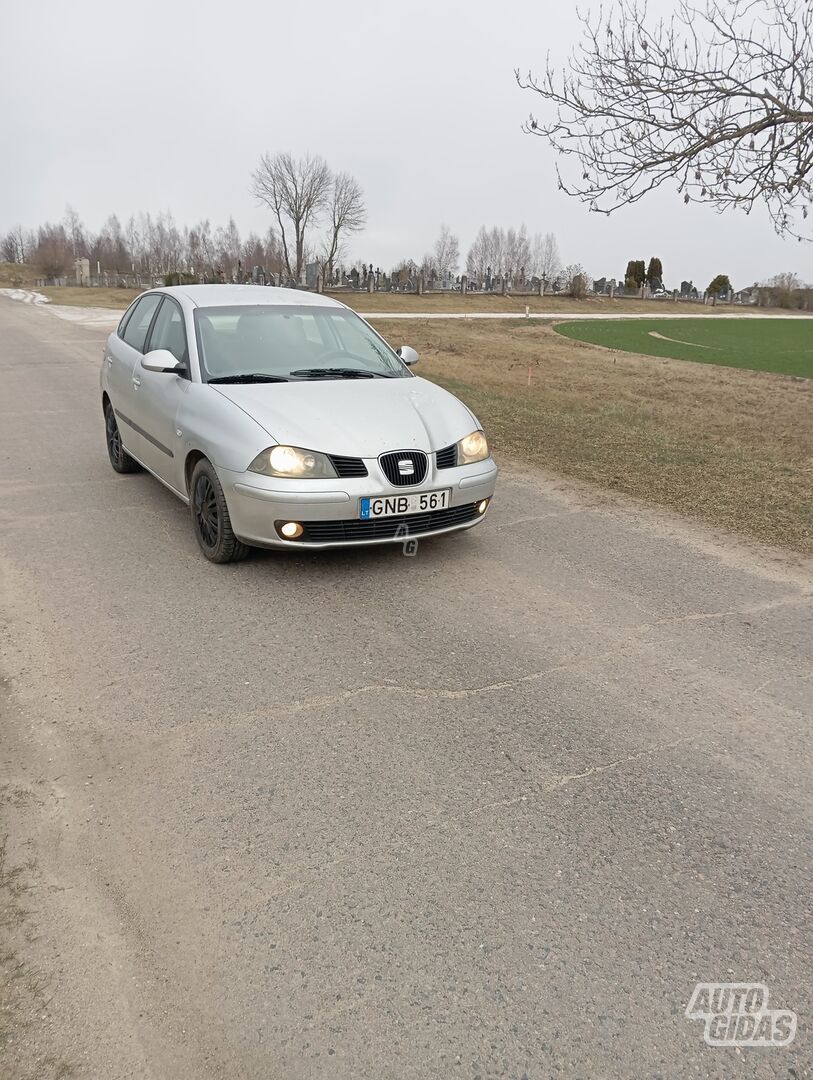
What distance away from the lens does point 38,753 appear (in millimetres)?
3172

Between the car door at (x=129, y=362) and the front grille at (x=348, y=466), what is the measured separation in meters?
2.34

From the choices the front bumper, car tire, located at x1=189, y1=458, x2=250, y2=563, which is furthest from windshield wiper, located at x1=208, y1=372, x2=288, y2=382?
the front bumper

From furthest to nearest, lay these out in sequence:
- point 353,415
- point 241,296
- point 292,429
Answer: point 241,296
point 353,415
point 292,429

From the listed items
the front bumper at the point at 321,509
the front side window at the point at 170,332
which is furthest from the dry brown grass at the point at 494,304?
the front bumper at the point at 321,509

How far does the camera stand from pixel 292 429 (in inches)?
189

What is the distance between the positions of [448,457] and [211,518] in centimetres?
152

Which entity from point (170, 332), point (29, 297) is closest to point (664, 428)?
point (170, 332)

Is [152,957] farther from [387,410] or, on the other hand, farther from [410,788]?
[387,410]

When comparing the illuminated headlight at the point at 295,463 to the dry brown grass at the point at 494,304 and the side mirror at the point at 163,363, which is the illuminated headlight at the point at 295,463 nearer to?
the side mirror at the point at 163,363

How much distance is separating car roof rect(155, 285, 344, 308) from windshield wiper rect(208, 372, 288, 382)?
0.90m

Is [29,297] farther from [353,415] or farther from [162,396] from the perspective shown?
[353,415]

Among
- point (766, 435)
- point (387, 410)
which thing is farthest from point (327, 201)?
point (387, 410)

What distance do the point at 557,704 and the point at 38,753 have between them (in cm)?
211

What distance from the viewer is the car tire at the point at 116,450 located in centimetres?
718
